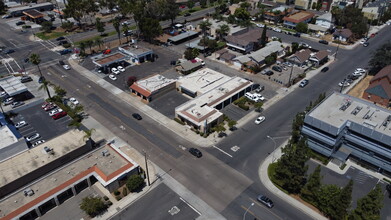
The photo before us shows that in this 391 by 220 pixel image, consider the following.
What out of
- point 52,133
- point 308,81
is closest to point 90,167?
point 52,133

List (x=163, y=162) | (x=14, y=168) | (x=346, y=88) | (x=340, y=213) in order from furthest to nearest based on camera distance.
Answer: (x=346, y=88) < (x=163, y=162) < (x=14, y=168) < (x=340, y=213)

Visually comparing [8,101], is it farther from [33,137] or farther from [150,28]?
[150,28]

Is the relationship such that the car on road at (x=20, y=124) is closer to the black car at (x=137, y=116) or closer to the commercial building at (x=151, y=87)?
the black car at (x=137, y=116)

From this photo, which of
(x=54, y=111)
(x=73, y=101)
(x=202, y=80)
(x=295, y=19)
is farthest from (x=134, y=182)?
(x=295, y=19)

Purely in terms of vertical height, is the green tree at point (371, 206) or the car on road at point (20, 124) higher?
the green tree at point (371, 206)

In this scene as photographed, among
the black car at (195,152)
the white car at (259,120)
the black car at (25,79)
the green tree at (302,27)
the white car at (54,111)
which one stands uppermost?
the green tree at (302,27)

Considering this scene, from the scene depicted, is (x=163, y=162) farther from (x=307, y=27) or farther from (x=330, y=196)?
(x=307, y=27)

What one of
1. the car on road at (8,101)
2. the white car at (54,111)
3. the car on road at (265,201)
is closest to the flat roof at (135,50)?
the white car at (54,111)
